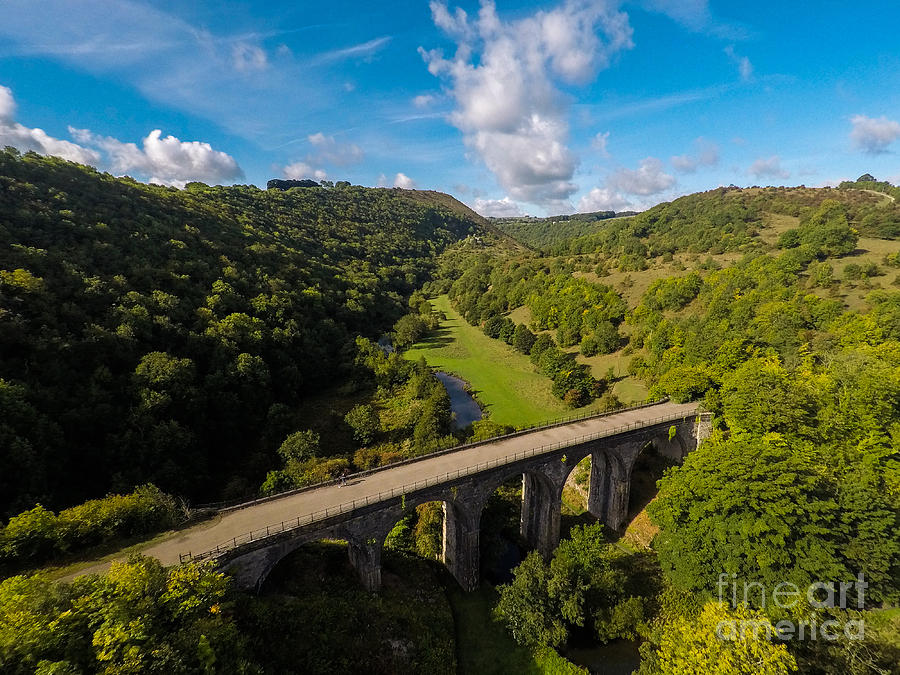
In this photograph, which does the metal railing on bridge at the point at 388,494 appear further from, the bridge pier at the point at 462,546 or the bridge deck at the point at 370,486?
the bridge pier at the point at 462,546

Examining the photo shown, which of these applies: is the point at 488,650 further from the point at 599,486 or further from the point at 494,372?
the point at 494,372

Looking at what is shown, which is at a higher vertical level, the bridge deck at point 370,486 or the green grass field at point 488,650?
the bridge deck at point 370,486

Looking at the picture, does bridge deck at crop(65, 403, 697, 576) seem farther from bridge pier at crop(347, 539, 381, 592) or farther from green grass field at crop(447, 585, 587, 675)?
green grass field at crop(447, 585, 587, 675)

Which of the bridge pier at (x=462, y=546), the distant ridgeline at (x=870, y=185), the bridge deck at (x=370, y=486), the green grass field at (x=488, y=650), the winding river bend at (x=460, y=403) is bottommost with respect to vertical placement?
the green grass field at (x=488, y=650)

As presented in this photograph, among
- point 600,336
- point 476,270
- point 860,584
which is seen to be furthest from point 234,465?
point 476,270

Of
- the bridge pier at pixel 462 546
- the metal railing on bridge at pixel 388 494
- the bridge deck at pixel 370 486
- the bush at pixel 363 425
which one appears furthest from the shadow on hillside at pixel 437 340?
the bridge pier at pixel 462 546

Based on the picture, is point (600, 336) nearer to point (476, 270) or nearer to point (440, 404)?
point (440, 404)
